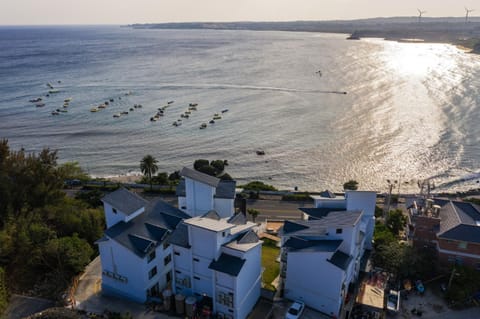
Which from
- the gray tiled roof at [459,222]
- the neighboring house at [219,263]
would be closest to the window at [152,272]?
the neighboring house at [219,263]

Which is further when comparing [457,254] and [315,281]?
[457,254]

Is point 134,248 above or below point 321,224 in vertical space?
below

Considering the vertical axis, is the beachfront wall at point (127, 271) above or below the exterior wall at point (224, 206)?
below

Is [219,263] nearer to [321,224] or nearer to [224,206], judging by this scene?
[321,224]

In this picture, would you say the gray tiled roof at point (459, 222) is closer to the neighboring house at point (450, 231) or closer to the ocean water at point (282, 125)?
the neighboring house at point (450, 231)

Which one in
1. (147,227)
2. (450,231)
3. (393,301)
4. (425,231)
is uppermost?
(147,227)

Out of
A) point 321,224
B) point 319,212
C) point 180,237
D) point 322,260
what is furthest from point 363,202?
point 180,237
